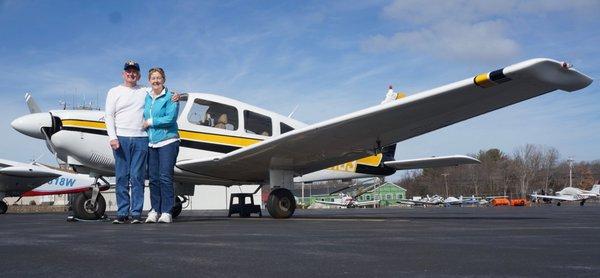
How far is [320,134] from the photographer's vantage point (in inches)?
295

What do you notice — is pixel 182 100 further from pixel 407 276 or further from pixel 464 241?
pixel 407 276

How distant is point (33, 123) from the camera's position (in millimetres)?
7797

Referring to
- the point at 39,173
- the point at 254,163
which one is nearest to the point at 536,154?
the point at 39,173

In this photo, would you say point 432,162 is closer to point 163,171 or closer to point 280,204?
point 280,204

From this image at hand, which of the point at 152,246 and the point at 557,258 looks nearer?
the point at 557,258

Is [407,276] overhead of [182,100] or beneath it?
beneath

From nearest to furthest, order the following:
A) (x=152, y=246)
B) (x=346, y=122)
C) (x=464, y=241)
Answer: (x=152, y=246)
(x=464, y=241)
(x=346, y=122)

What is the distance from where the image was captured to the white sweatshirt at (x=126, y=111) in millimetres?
6461

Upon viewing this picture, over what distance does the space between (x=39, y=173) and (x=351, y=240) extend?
21.4m

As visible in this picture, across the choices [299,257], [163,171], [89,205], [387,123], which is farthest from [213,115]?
[299,257]

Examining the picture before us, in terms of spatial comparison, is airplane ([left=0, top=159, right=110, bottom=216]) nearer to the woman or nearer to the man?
the man

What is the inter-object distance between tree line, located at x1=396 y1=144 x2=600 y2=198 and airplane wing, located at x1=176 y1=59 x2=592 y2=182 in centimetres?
9026

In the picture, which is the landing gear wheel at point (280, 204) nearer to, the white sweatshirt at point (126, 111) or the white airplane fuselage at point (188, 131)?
the white airplane fuselage at point (188, 131)

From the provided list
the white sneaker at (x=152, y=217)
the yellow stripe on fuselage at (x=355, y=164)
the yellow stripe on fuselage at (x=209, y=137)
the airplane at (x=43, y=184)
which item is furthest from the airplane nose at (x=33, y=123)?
the yellow stripe on fuselage at (x=355, y=164)
